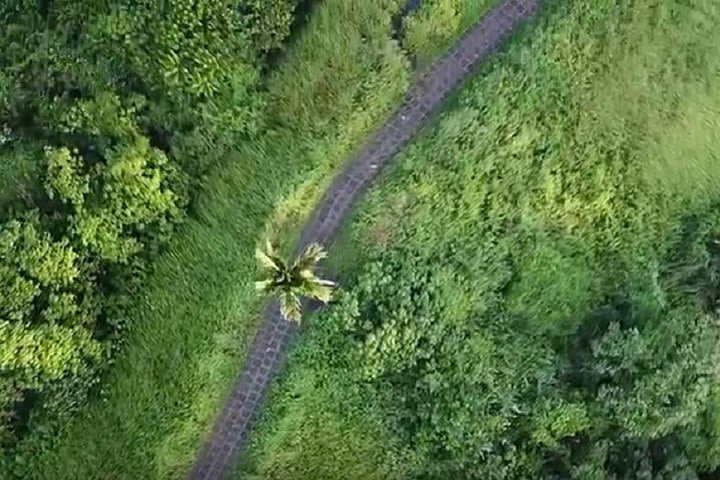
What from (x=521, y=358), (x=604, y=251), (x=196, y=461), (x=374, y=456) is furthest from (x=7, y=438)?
(x=604, y=251)

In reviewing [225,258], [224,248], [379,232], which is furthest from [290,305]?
[379,232]

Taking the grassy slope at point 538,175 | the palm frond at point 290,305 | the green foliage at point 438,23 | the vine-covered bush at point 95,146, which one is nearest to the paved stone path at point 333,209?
the green foliage at point 438,23

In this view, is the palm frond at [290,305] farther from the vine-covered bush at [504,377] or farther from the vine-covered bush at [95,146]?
the vine-covered bush at [95,146]

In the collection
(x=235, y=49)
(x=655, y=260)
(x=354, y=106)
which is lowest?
(x=655, y=260)

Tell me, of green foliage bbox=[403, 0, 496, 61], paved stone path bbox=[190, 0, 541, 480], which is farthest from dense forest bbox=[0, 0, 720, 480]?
paved stone path bbox=[190, 0, 541, 480]

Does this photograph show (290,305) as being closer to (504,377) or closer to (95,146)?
(504,377)

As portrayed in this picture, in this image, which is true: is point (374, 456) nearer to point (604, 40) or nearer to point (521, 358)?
point (521, 358)

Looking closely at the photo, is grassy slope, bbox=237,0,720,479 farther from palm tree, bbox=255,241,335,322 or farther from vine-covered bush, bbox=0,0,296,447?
vine-covered bush, bbox=0,0,296,447
